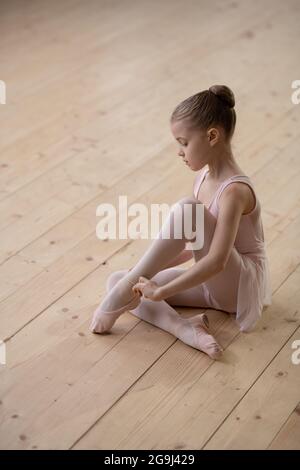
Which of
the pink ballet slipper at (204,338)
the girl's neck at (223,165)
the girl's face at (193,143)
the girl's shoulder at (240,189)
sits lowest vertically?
the pink ballet slipper at (204,338)

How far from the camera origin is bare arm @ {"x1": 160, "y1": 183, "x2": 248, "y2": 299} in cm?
161

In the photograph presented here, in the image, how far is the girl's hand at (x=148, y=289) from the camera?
64.6 inches

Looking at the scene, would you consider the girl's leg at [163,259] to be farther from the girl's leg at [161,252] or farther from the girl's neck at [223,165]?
the girl's neck at [223,165]

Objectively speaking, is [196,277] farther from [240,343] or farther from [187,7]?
[187,7]

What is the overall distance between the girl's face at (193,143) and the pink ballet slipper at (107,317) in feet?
1.23

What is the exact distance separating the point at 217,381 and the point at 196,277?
25 cm

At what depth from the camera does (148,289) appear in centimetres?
166

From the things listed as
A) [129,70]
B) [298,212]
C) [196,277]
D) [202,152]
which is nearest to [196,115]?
[202,152]

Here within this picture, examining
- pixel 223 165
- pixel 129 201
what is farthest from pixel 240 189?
pixel 129 201

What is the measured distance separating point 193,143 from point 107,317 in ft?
1.62

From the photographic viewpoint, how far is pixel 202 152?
1638mm

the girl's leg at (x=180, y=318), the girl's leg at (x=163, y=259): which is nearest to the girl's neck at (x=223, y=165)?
the girl's leg at (x=163, y=259)

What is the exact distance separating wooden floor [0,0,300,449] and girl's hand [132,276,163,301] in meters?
0.16

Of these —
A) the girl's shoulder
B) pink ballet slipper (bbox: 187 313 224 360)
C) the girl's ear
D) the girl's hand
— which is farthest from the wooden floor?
the girl's ear
